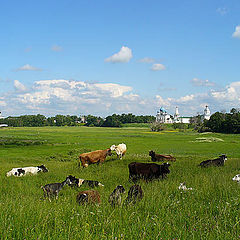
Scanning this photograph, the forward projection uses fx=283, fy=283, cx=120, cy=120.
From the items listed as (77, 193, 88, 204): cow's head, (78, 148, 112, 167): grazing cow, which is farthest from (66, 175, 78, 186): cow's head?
(78, 148, 112, 167): grazing cow

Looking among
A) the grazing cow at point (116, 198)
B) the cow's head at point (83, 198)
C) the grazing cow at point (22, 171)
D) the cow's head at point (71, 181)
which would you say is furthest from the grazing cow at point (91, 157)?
the grazing cow at point (116, 198)

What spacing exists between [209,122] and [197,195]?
10289 cm

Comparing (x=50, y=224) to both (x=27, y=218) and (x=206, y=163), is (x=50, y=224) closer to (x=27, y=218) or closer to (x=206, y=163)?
(x=27, y=218)

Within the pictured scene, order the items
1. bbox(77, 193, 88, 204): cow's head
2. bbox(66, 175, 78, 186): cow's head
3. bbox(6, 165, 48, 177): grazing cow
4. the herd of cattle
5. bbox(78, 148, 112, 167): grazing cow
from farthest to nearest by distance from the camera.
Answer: bbox(78, 148, 112, 167): grazing cow
bbox(6, 165, 48, 177): grazing cow
bbox(66, 175, 78, 186): cow's head
bbox(77, 193, 88, 204): cow's head
the herd of cattle

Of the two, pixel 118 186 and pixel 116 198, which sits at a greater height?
pixel 118 186

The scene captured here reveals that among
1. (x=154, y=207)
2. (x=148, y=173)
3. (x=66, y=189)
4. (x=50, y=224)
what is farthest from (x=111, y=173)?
(x=50, y=224)

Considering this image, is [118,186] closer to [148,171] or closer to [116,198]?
[116,198]

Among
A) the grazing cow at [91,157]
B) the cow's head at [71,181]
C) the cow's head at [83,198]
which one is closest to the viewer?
the cow's head at [83,198]

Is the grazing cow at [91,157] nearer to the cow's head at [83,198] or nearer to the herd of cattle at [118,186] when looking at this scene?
the herd of cattle at [118,186]

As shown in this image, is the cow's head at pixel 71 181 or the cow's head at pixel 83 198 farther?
the cow's head at pixel 71 181

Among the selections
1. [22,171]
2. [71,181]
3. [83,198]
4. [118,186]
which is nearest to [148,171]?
[71,181]

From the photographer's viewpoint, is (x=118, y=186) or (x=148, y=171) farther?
→ (x=148, y=171)

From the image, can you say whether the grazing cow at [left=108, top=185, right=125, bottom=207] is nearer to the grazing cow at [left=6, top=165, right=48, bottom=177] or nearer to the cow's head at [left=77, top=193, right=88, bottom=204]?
the cow's head at [left=77, top=193, right=88, bottom=204]

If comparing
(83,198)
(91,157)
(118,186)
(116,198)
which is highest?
(118,186)
